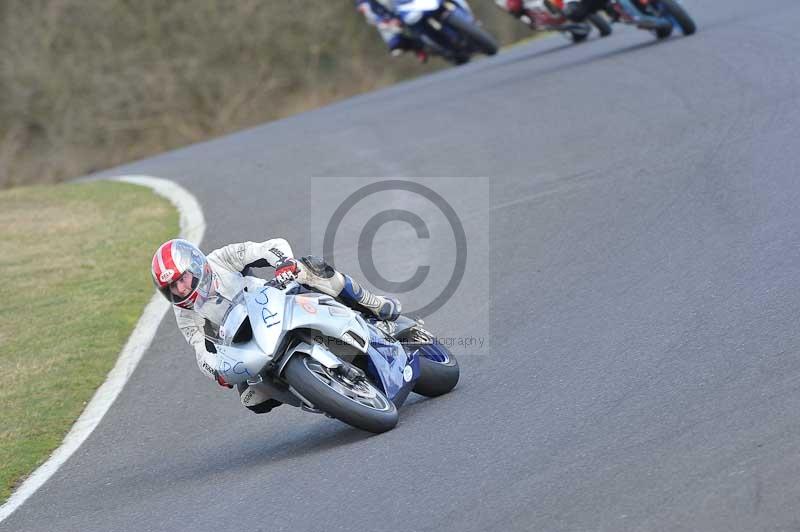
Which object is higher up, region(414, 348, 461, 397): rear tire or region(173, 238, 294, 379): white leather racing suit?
region(173, 238, 294, 379): white leather racing suit

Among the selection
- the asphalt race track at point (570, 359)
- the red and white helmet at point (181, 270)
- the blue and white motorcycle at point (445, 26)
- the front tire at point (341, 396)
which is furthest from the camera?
the blue and white motorcycle at point (445, 26)

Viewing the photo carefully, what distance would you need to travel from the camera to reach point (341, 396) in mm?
6125

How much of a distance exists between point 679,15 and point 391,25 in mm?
6042

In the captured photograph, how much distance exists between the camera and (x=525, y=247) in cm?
988

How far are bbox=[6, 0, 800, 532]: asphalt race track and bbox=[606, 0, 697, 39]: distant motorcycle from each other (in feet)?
2.49

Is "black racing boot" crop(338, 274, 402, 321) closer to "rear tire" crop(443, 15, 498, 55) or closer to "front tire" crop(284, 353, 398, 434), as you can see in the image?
"front tire" crop(284, 353, 398, 434)

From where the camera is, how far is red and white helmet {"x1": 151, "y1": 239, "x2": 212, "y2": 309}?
6.37 m

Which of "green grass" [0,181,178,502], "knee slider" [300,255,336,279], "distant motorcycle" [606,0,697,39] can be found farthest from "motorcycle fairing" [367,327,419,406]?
"distant motorcycle" [606,0,697,39]

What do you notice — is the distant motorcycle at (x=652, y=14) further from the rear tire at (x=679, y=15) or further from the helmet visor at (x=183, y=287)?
the helmet visor at (x=183, y=287)

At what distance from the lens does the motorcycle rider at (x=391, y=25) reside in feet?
66.0

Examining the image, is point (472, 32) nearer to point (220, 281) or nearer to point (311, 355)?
point (220, 281)

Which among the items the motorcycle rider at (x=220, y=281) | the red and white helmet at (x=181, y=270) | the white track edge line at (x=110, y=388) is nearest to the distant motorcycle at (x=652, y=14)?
the white track edge line at (x=110, y=388)

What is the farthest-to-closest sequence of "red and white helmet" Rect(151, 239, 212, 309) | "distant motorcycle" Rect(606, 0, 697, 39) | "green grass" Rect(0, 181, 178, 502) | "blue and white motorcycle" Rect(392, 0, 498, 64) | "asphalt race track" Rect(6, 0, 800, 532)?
"blue and white motorcycle" Rect(392, 0, 498, 64)
"distant motorcycle" Rect(606, 0, 697, 39)
"green grass" Rect(0, 181, 178, 502)
"red and white helmet" Rect(151, 239, 212, 309)
"asphalt race track" Rect(6, 0, 800, 532)

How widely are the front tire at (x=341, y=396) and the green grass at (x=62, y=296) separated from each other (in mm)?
2135
